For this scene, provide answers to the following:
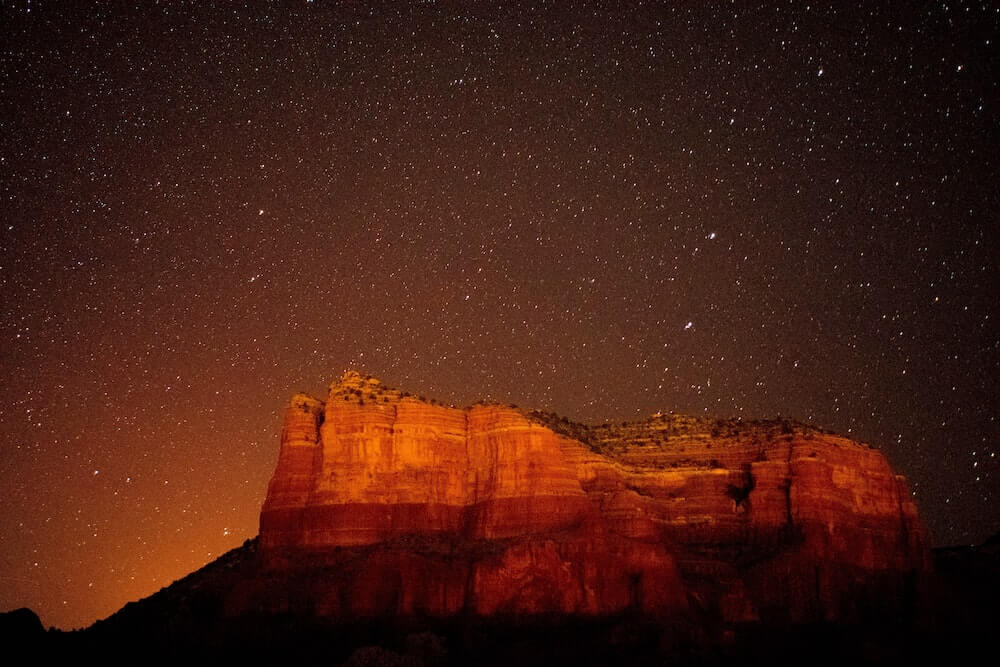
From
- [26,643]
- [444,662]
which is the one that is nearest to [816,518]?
[444,662]

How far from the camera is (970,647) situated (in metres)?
62.4

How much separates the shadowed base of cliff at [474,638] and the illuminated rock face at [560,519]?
99cm

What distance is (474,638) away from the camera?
55219 mm

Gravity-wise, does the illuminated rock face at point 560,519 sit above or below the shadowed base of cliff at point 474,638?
above

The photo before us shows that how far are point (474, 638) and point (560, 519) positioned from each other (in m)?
10.5

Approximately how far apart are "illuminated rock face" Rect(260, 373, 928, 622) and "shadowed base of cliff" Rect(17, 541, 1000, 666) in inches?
38.8

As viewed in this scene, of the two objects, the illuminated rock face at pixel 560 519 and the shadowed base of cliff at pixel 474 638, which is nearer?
the shadowed base of cliff at pixel 474 638

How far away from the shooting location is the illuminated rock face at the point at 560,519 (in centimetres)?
5853

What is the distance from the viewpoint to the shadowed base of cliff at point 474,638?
2119 inches

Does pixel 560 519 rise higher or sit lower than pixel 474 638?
higher

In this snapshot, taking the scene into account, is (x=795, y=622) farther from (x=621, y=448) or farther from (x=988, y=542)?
(x=988, y=542)

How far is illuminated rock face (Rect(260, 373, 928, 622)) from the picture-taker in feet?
192

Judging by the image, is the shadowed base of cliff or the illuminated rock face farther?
the illuminated rock face

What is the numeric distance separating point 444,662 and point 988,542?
62300 mm
